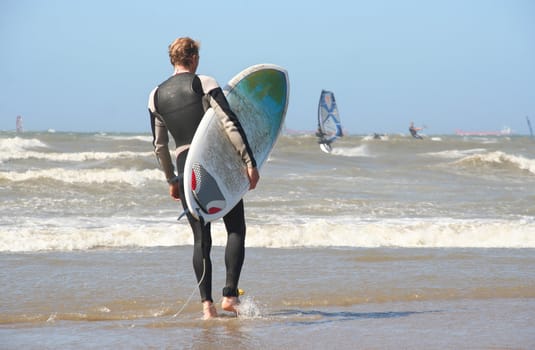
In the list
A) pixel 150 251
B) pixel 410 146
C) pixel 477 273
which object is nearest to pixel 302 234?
pixel 150 251

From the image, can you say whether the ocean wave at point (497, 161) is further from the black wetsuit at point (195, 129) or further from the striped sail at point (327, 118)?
the black wetsuit at point (195, 129)

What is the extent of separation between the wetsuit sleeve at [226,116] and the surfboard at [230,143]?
5 cm

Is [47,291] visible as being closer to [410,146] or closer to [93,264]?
[93,264]

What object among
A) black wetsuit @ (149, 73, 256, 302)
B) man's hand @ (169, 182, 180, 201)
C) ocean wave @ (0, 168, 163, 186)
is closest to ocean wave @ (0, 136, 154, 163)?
ocean wave @ (0, 168, 163, 186)

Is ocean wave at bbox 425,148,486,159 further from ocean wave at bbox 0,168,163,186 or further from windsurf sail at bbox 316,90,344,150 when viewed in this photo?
ocean wave at bbox 0,168,163,186

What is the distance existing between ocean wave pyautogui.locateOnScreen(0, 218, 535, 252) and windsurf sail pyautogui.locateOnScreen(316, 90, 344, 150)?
15.3 meters

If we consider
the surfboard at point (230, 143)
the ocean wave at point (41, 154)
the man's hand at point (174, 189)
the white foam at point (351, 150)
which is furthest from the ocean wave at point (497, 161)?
the man's hand at point (174, 189)

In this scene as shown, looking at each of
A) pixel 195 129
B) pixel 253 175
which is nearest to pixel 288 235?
pixel 253 175

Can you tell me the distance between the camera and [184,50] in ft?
13.4

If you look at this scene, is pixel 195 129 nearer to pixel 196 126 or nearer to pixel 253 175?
pixel 196 126

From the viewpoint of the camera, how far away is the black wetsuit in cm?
405

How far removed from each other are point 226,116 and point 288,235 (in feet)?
13.0

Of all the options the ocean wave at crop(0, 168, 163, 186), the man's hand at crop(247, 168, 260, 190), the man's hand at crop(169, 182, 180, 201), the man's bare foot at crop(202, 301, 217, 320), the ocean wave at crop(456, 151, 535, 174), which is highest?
the man's hand at crop(247, 168, 260, 190)

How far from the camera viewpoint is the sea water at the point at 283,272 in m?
3.89
